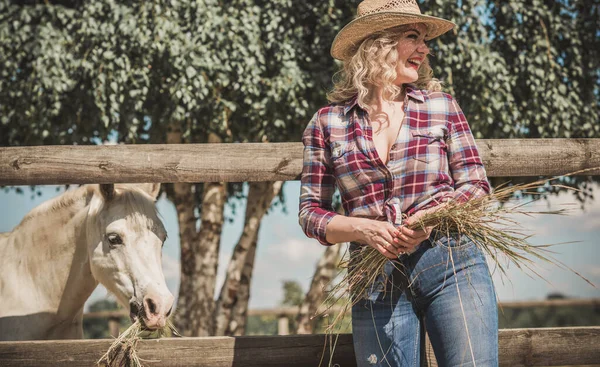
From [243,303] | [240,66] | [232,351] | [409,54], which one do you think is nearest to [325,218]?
[409,54]

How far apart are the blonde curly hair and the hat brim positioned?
4cm

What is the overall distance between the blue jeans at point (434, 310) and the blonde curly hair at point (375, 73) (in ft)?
1.95

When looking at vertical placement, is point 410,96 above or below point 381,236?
above

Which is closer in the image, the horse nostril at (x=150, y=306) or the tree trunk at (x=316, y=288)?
the horse nostril at (x=150, y=306)

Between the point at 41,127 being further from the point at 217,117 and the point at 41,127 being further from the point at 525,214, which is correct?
the point at 525,214

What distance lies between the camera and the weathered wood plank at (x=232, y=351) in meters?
2.66

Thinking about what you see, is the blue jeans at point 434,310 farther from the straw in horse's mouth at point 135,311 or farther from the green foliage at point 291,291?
the green foliage at point 291,291

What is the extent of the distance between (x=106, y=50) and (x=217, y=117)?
52.8 inches

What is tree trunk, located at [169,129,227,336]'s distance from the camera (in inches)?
305

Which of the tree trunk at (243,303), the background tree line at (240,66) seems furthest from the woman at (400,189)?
the tree trunk at (243,303)

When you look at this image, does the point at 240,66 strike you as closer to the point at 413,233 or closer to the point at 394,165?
the point at 394,165

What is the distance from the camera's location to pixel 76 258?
3289 mm

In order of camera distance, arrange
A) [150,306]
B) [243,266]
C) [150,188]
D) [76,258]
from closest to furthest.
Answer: [150,306] < [76,258] < [150,188] < [243,266]

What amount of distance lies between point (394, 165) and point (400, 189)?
0.09 meters
